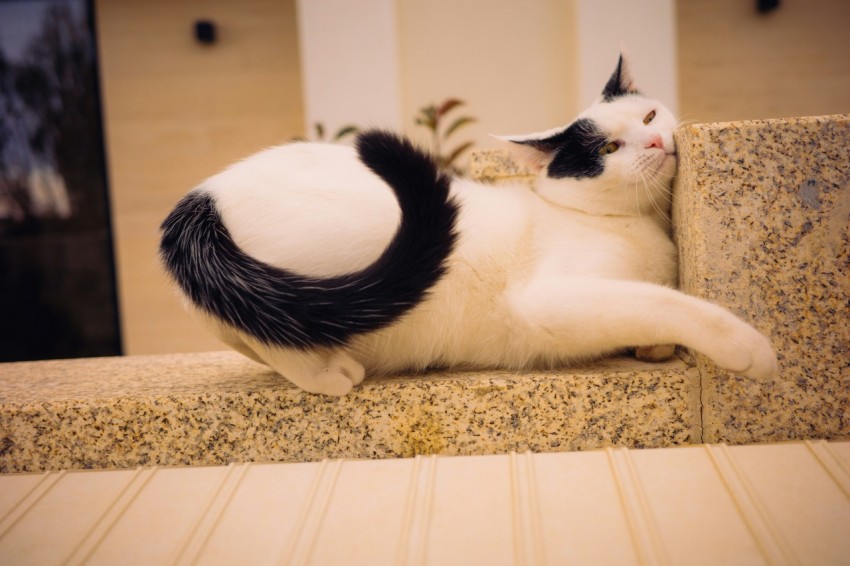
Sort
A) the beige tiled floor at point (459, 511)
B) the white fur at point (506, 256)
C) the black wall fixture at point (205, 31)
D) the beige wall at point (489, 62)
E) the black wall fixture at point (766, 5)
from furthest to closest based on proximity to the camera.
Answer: the black wall fixture at point (205, 31) → the black wall fixture at point (766, 5) → the beige wall at point (489, 62) → the white fur at point (506, 256) → the beige tiled floor at point (459, 511)

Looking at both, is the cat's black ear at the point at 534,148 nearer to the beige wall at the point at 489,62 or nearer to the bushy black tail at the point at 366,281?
the bushy black tail at the point at 366,281

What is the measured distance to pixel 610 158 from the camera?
1160 mm

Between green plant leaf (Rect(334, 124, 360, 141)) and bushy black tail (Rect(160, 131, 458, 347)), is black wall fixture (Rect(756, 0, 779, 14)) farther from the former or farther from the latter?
bushy black tail (Rect(160, 131, 458, 347))

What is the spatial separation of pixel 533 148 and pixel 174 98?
373 centimetres

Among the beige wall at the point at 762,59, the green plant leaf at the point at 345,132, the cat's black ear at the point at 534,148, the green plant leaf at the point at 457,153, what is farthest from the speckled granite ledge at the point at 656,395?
the beige wall at the point at 762,59

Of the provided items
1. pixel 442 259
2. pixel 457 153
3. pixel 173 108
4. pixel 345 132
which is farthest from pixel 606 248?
pixel 173 108

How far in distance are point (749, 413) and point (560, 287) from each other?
1.27 feet

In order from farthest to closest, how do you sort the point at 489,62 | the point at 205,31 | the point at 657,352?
the point at 205,31 < the point at 489,62 < the point at 657,352

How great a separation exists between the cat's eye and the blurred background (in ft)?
7.76

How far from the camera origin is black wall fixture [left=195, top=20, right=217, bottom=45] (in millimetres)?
4016

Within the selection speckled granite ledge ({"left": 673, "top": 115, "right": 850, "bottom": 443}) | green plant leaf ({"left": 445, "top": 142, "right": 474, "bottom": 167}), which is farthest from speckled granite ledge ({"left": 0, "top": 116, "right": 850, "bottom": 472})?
green plant leaf ({"left": 445, "top": 142, "right": 474, "bottom": 167})

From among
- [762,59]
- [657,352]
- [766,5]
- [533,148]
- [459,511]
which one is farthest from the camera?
[762,59]

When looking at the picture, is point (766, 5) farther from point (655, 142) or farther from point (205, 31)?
point (205, 31)

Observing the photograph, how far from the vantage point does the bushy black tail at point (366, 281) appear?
929mm
